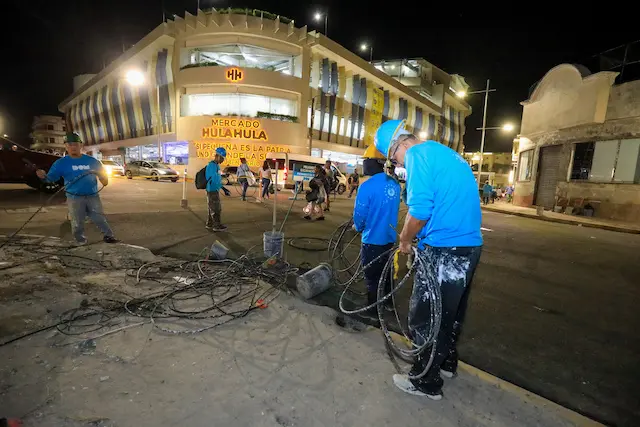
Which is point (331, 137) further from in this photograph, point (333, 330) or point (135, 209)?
point (333, 330)

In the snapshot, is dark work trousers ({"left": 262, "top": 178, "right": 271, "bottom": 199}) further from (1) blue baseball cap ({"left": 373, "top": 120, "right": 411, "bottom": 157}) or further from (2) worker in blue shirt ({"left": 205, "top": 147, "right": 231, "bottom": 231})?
(1) blue baseball cap ({"left": 373, "top": 120, "right": 411, "bottom": 157})

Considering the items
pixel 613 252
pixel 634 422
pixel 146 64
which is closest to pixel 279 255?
pixel 634 422

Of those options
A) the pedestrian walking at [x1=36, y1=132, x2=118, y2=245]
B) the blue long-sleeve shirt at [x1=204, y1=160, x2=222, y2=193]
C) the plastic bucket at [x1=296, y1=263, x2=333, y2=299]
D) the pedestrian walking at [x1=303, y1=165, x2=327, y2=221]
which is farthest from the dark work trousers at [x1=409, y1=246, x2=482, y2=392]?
the pedestrian walking at [x1=303, y1=165, x2=327, y2=221]

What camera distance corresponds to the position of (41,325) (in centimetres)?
303

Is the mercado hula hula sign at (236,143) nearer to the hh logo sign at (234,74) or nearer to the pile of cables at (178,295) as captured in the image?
the hh logo sign at (234,74)

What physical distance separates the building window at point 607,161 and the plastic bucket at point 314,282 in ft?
61.4

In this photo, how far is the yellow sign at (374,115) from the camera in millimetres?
40000

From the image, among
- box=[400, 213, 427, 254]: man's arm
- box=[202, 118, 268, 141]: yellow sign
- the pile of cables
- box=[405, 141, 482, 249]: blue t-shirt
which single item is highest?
box=[202, 118, 268, 141]: yellow sign

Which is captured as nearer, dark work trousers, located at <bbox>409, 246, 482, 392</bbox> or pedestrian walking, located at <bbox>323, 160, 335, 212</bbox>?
dark work trousers, located at <bbox>409, 246, 482, 392</bbox>

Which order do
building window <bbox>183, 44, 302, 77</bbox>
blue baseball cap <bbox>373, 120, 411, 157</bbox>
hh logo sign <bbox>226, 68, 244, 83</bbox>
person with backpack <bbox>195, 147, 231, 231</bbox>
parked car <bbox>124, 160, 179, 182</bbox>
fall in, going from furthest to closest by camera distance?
building window <bbox>183, 44, 302, 77</bbox> → hh logo sign <bbox>226, 68, 244, 83</bbox> → parked car <bbox>124, 160, 179, 182</bbox> → person with backpack <bbox>195, 147, 231, 231</bbox> → blue baseball cap <bbox>373, 120, 411, 157</bbox>

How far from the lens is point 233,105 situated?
3030 centimetres

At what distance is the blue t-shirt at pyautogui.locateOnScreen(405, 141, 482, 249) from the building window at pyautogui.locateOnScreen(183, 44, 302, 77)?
31.8 meters

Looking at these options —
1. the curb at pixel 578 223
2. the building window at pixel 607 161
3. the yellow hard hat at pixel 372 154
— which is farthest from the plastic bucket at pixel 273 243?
the building window at pixel 607 161

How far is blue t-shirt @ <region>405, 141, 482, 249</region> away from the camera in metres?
2.31
